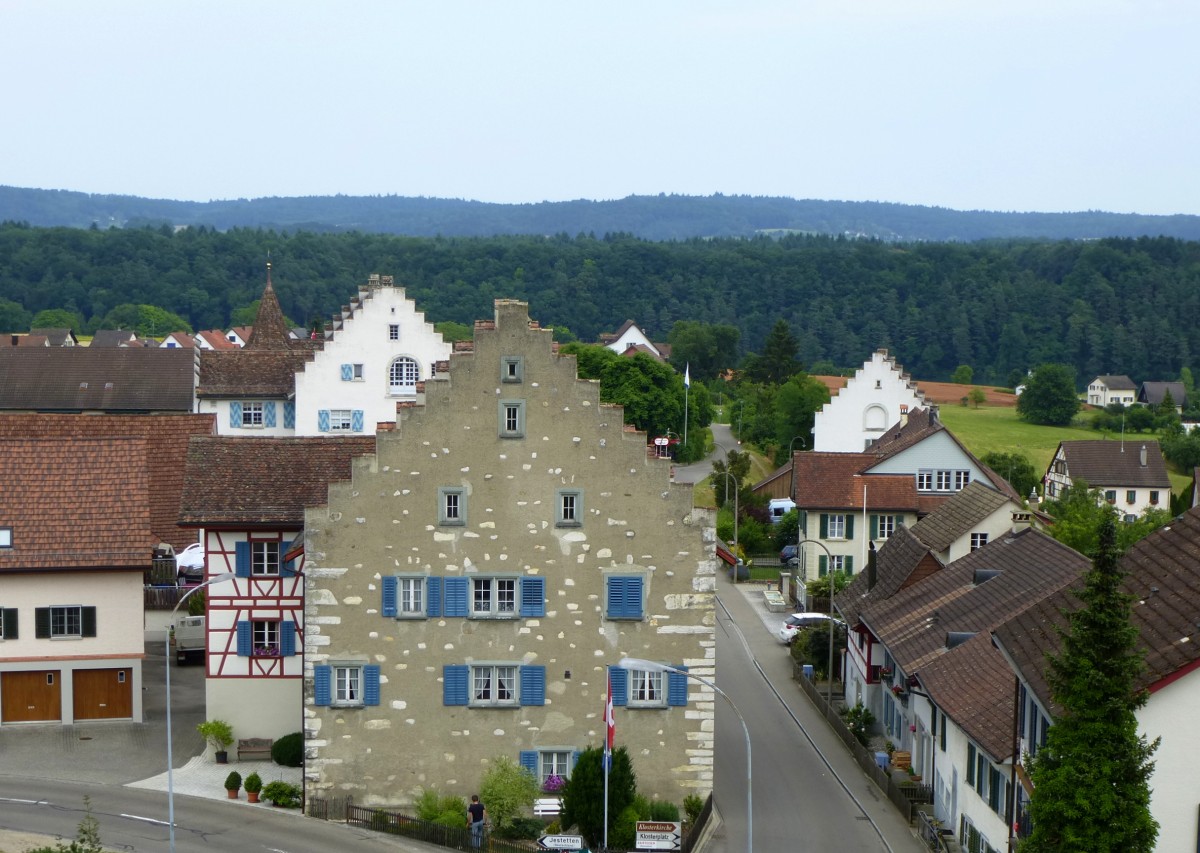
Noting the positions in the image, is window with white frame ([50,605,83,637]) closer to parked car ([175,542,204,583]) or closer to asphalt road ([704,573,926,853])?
parked car ([175,542,204,583])

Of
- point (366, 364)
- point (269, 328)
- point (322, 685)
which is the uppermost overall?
point (269, 328)

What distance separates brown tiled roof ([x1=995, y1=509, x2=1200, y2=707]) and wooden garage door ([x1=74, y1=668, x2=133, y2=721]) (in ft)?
97.5

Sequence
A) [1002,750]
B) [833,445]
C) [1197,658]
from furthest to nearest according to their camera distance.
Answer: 1. [833,445]
2. [1002,750]
3. [1197,658]

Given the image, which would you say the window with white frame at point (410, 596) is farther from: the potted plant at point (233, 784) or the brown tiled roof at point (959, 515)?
the brown tiled roof at point (959, 515)

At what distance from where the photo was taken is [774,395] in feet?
505

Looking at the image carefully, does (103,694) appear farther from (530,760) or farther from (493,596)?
(530,760)

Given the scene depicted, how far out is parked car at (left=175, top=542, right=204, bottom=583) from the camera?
69.0 metres

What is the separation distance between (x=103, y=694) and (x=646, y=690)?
19407mm

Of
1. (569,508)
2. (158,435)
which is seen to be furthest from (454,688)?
(158,435)

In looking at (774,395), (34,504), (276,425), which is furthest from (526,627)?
(774,395)

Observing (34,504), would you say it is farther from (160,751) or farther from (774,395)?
(774,395)

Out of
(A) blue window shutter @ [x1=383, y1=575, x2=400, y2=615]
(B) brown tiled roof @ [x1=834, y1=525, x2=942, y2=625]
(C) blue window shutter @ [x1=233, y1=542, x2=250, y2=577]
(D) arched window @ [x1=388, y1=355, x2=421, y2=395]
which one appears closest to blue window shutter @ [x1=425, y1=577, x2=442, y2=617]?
(A) blue window shutter @ [x1=383, y1=575, x2=400, y2=615]

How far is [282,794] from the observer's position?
49281 mm

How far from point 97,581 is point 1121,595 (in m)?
35.4
